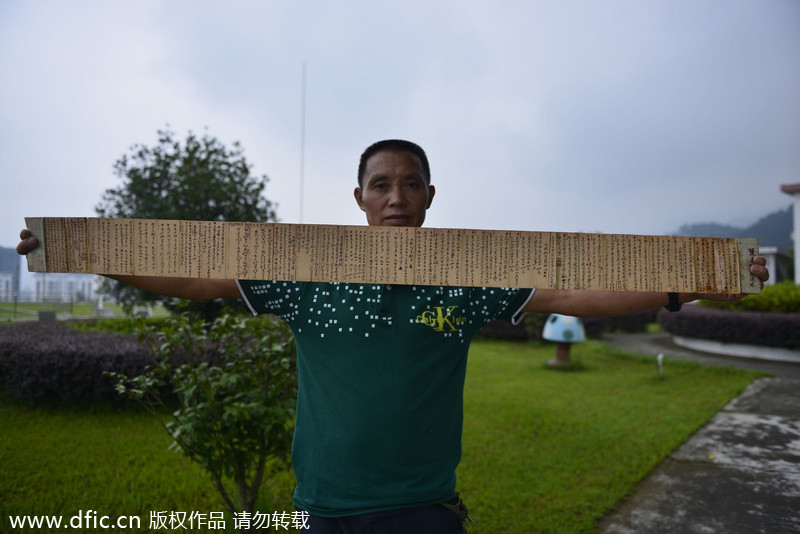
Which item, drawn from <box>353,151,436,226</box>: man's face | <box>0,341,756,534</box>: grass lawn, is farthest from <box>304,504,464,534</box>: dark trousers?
<box>0,341,756,534</box>: grass lawn

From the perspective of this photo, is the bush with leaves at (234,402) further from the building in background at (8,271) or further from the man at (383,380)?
the building in background at (8,271)

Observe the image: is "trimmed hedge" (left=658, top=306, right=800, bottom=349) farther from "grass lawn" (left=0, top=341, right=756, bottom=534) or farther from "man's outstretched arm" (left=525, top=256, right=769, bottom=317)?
"man's outstretched arm" (left=525, top=256, right=769, bottom=317)

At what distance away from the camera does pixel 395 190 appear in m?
1.51

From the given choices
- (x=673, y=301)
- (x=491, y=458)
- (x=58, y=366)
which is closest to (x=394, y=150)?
(x=673, y=301)

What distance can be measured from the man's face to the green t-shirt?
0.74 feet

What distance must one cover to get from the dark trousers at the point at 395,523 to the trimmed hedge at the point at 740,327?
9.20 meters

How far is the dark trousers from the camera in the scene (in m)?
1.33

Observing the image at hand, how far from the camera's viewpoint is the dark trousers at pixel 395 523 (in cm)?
133

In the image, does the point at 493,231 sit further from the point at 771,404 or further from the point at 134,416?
the point at 771,404

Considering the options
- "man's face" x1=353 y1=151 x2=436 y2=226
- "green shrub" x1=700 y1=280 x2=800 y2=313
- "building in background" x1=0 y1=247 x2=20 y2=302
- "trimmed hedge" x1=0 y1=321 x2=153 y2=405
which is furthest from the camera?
"green shrub" x1=700 y1=280 x2=800 y2=313

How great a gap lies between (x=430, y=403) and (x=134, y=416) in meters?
3.85

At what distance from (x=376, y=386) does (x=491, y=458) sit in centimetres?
300

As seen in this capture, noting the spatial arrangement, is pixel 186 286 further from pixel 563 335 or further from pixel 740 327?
pixel 740 327

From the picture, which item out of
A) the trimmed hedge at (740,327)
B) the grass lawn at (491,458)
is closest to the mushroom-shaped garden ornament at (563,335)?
the grass lawn at (491,458)
